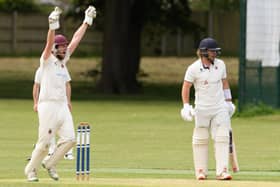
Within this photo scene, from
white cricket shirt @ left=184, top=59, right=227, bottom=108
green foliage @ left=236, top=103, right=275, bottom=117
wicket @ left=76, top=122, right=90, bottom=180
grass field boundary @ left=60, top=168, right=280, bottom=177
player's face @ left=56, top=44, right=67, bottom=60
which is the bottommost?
green foliage @ left=236, top=103, right=275, bottom=117

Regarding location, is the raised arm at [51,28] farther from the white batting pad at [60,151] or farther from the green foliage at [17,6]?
the green foliage at [17,6]

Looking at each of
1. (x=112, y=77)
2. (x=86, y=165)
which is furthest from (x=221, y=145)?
(x=112, y=77)

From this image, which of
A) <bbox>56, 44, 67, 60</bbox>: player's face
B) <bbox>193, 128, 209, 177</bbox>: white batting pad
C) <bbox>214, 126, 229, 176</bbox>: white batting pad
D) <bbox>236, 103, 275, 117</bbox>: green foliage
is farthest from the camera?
<bbox>236, 103, 275, 117</bbox>: green foliage

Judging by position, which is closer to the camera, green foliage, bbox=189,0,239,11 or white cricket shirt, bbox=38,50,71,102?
white cricket shirt, bbox=38,50,71,102

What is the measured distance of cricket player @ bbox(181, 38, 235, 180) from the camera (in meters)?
17.4

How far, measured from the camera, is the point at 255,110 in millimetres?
33812

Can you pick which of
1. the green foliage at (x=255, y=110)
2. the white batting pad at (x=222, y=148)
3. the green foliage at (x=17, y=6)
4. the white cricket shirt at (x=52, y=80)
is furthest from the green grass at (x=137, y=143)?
the green foliage at (x=17, y=6)

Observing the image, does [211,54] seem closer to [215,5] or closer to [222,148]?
[222,148]

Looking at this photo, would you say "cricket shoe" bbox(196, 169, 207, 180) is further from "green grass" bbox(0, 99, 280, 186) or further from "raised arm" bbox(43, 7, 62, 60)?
"raised arm" bbox(43, 7, 62, 60)

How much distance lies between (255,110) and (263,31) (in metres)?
2.36

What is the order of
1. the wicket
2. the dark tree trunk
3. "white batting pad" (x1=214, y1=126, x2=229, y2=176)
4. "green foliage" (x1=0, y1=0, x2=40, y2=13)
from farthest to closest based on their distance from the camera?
"green foliage" (x1=0, y1=0, x2=40, y2=13)
the dark tree trunk
"white batting pad" (x1=214, y1=126, x2=229, y2=176)
the wicket

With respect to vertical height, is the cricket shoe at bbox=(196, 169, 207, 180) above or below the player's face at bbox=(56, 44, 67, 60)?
below

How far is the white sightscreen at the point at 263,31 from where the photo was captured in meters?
34.4

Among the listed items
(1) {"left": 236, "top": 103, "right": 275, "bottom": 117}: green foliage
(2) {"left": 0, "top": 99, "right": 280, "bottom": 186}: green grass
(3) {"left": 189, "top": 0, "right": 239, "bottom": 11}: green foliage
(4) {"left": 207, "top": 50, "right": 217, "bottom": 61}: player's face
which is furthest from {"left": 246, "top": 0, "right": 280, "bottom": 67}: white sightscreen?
(3) {"left": 189, "top": 0, "right": 239, "bottom": 11}: green foliage
